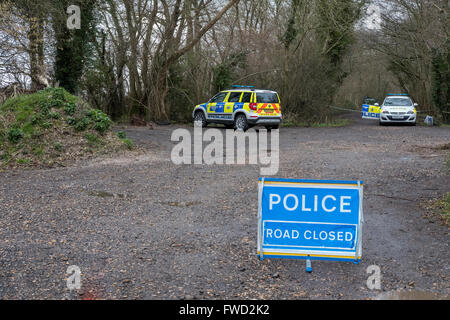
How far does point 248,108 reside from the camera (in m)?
19.5

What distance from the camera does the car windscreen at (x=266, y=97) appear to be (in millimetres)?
19438

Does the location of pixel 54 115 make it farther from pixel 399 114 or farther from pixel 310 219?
pixel 399 114

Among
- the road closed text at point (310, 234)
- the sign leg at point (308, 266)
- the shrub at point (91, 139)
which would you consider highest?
the shrub at point (91, 139)

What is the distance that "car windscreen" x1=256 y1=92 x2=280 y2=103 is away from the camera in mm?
19438

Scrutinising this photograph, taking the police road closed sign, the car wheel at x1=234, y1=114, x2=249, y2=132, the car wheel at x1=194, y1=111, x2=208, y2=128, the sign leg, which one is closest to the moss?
the car wheel at x1=234, y1=114, x2=249, y2=132

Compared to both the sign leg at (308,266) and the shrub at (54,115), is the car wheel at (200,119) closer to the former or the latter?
the shrub at (54,115)

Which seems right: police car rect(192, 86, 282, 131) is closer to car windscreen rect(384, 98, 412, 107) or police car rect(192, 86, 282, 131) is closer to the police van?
the police van

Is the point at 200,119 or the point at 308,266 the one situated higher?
the point at 200,119

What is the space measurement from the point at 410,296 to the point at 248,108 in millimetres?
15436

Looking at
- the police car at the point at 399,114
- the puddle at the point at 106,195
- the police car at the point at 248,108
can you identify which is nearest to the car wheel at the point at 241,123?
the police car at the point at 248,108

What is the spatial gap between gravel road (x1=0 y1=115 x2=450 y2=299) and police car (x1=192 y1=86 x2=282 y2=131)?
8.19 metres

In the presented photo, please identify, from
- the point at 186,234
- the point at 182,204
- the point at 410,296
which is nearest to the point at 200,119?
the point at 182,204

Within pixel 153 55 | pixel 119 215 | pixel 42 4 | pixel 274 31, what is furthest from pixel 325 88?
pixel 119 215
